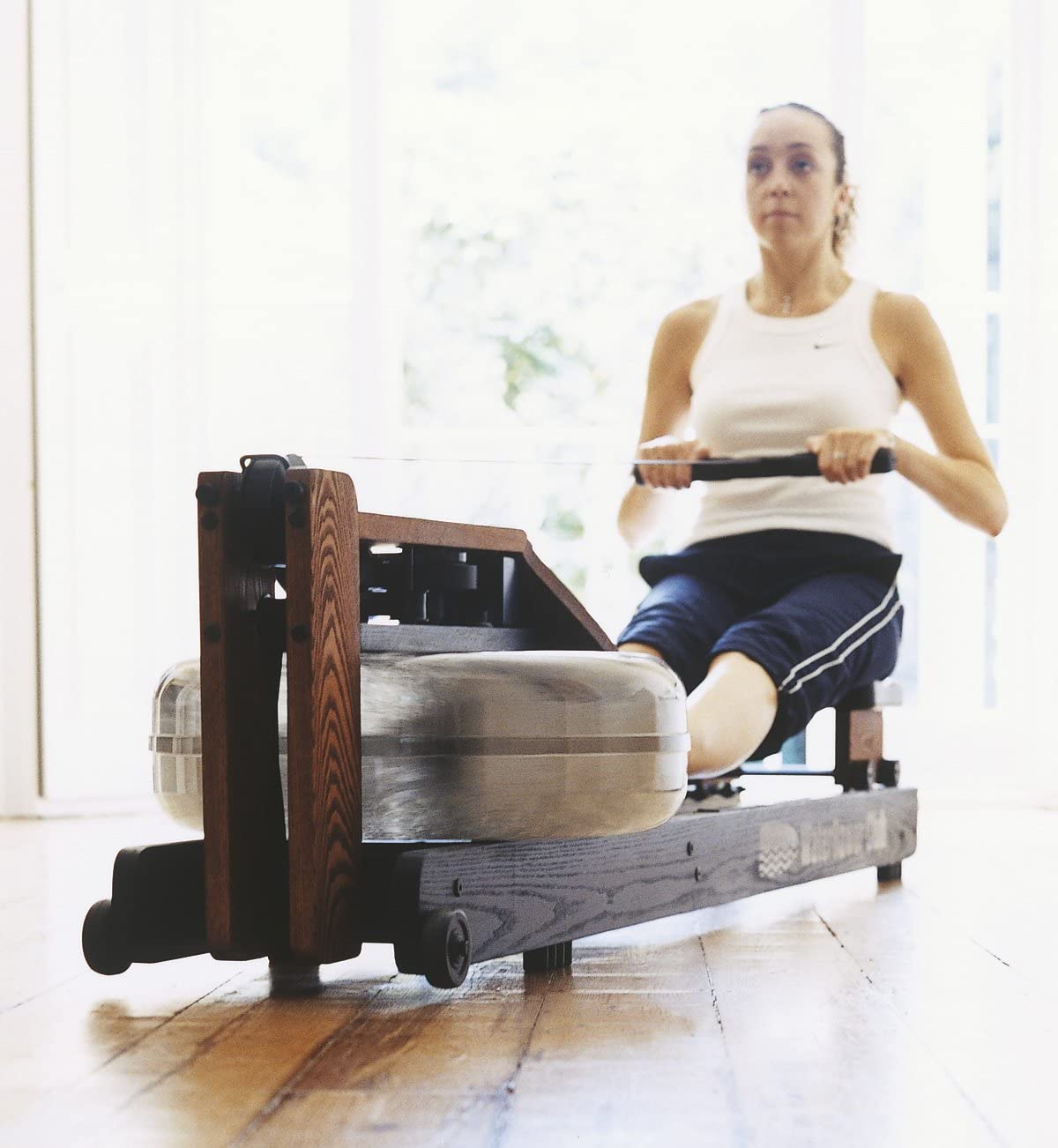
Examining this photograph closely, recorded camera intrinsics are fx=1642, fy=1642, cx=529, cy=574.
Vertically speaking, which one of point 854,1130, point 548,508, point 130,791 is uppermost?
point 548,508

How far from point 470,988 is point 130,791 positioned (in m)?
2.27

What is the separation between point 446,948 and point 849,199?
1.35m

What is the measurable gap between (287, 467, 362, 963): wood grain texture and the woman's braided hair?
45.4 inches

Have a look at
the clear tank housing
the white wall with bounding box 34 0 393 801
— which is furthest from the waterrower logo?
the white wall with bounding box 34 0 393 801

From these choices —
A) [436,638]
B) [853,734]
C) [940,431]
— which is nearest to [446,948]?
[436,638]

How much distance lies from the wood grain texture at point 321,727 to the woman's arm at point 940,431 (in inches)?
35.4

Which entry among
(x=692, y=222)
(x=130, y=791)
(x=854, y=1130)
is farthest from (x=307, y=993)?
(x=692, y=222)

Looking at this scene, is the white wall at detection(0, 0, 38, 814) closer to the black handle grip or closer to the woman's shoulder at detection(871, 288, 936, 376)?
the woman's shoulder at detection(871, 288, 936, 376)

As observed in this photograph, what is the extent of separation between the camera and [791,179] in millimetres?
2133

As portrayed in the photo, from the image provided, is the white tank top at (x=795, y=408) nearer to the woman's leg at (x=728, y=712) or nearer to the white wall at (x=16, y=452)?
the woman's leg at (x=728, y=712)

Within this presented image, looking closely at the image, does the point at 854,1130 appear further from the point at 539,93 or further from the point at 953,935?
the point at 539,93

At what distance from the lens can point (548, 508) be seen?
3.86m

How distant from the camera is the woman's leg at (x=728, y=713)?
64.9 inches

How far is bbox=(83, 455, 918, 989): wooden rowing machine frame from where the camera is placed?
123 centimetres
